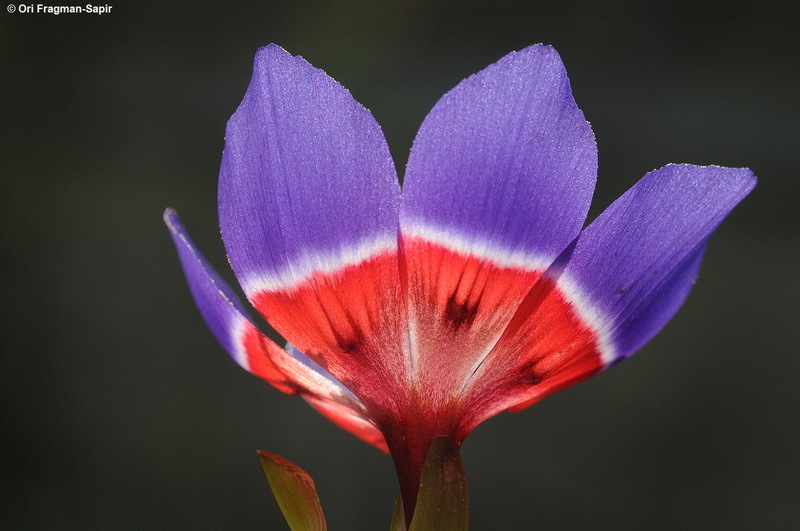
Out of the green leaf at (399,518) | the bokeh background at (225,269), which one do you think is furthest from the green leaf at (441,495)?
the bokeh background at (225,269)

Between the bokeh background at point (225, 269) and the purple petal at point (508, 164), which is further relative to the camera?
the bokeh background at point (225, 269)

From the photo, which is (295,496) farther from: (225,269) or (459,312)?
(225,269)

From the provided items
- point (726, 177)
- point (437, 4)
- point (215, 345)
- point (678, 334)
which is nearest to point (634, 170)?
point (678, 334)

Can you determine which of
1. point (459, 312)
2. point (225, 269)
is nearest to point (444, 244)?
point (459, 312)

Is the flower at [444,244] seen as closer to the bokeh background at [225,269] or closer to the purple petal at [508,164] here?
the purple petal at [508,164]

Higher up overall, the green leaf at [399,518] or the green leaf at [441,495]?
the green leaf at [441,495]

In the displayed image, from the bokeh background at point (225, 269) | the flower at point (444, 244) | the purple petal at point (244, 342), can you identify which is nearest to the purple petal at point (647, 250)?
the flower at point (444, 244)
